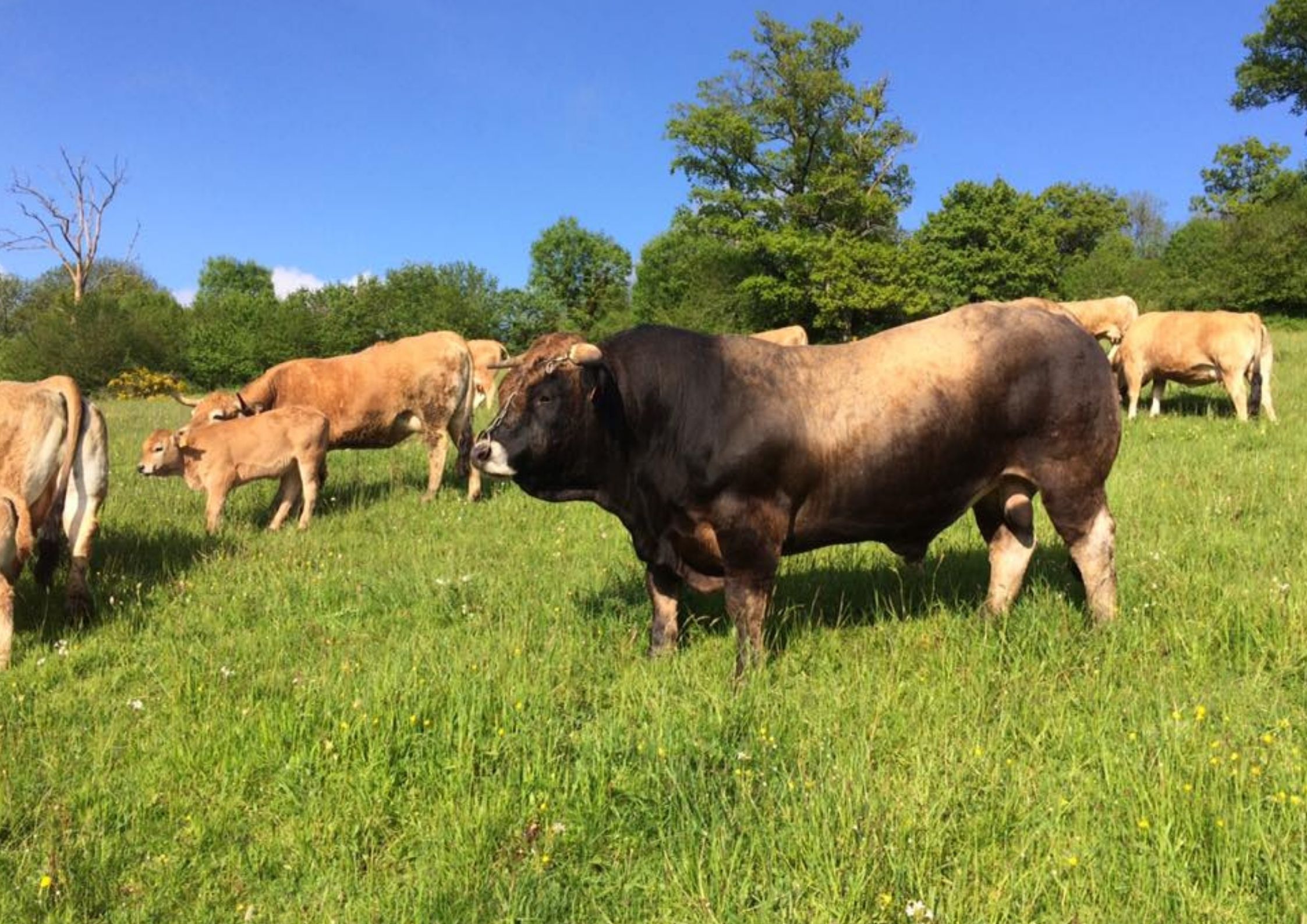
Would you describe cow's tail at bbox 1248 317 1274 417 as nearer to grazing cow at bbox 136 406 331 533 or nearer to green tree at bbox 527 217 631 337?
grazing cow at bbox 136 406 331 533

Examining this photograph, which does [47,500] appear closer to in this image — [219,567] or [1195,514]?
[219,567]

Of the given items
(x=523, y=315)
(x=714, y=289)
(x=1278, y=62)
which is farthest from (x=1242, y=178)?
(x=523, y=315)

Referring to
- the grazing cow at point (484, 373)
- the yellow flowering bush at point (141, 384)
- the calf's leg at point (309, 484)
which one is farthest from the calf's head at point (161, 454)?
the yellow flowering bush at point (141, 384)

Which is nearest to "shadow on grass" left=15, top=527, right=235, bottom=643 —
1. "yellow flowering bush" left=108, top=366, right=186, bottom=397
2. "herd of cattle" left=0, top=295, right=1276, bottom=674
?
"herd of cattle" left=0, top=295, right=1276, bottom=674

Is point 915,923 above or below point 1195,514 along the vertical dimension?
below

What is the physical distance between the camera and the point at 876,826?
9.36 ft

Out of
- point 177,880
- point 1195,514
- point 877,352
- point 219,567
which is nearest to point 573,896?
point 177,880

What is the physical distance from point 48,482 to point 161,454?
3.79 meters

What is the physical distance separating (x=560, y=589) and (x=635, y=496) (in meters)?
1.84

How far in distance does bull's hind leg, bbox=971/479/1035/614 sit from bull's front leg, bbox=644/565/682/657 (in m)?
1.93

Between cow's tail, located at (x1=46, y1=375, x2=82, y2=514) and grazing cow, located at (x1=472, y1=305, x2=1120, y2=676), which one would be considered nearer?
grazing cow, located at (x1=472, y1=305, x2=1120, y2=676)

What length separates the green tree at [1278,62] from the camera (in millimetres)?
39344

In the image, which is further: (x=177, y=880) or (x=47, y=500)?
(x=47, y=500)

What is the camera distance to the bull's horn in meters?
4.04
